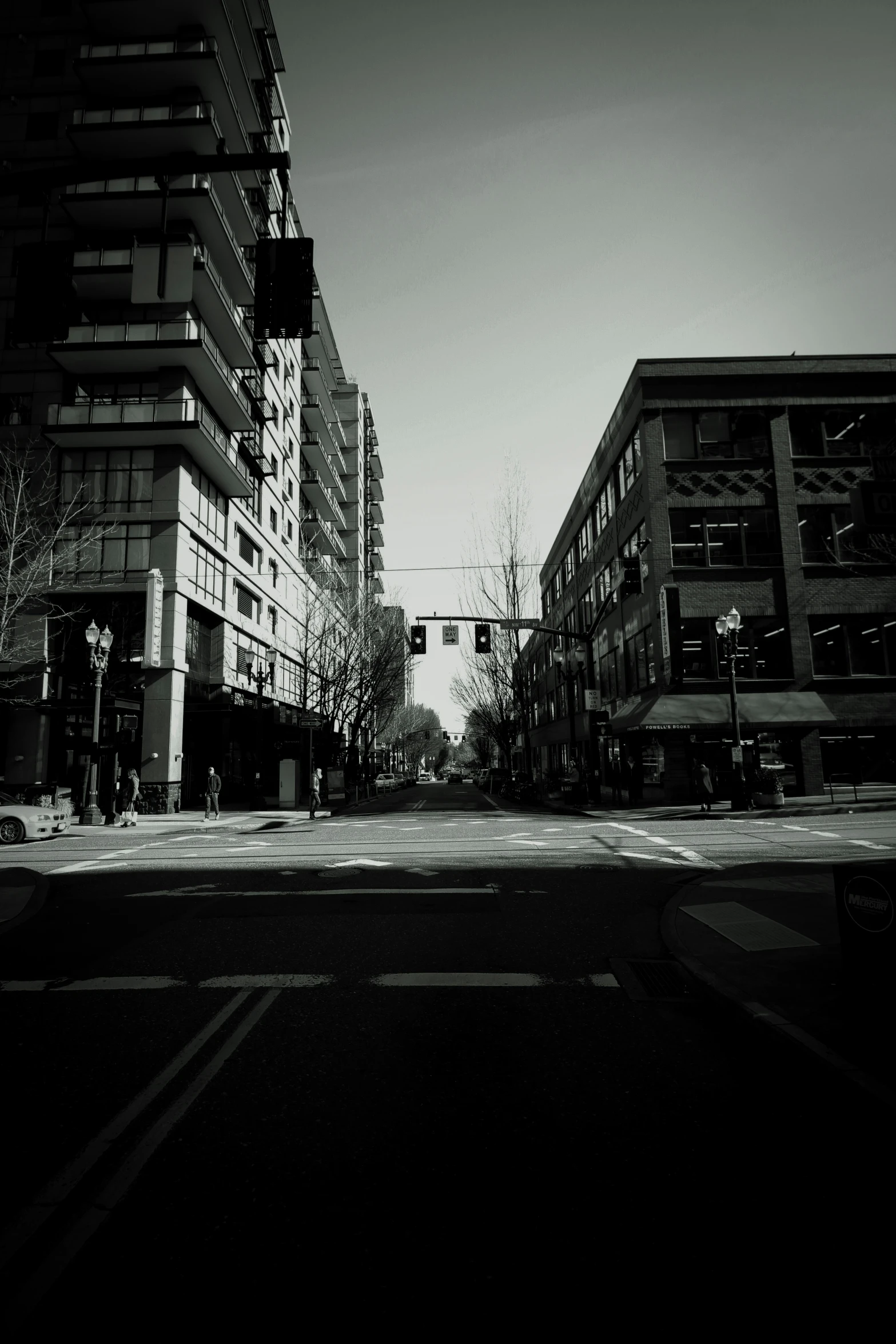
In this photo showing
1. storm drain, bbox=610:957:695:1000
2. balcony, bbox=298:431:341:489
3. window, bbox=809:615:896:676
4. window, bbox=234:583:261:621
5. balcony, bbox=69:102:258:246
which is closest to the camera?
storm drain, bbox=610:957:695:1000

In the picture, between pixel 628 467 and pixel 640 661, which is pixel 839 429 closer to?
pixel 628 467

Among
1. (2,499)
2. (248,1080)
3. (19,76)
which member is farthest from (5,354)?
(248,1080)

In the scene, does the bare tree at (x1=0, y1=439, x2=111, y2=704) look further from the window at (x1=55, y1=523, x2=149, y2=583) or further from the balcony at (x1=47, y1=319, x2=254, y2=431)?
the balcony at (x1=47, y1=319, x2=254, y2=431)

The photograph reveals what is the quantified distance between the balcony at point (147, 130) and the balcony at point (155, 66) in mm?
993

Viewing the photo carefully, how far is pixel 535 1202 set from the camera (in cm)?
309

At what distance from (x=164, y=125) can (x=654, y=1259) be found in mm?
38657

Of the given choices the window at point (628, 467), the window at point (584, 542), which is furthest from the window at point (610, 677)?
the window at point (628, 467)

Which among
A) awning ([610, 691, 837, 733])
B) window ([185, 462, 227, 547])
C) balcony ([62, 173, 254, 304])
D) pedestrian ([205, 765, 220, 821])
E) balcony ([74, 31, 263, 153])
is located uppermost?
balcony ([74, 31, 263, 153])

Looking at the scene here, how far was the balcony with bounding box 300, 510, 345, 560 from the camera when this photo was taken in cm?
5759

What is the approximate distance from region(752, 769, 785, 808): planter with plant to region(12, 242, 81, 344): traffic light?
23.6 meters

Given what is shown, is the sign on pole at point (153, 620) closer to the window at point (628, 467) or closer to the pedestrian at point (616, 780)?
the pedestrian at point (616, 780)

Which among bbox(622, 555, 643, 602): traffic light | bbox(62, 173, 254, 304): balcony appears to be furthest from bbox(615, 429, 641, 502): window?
bbox(62, 173, 254, 304): balcony

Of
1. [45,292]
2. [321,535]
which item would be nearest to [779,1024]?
[45,292]

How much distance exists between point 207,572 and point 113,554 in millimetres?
4463
